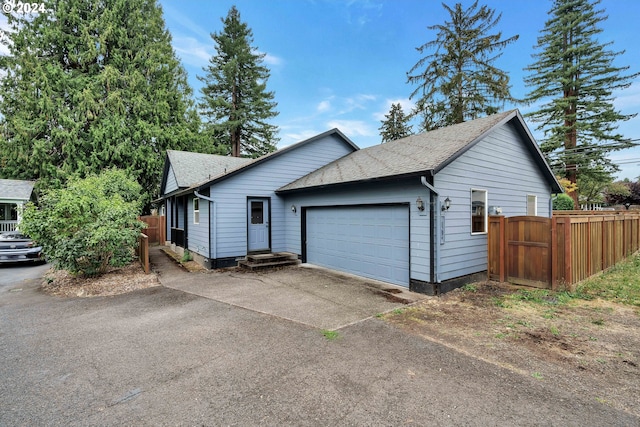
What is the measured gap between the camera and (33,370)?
3371 millimetres

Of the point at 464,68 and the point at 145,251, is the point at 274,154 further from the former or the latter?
the point at 464,68

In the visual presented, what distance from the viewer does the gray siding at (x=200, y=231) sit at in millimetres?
9969

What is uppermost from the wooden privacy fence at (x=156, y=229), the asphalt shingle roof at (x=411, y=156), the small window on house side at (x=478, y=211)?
the asphalt shingle roof at (x=411, y=156)

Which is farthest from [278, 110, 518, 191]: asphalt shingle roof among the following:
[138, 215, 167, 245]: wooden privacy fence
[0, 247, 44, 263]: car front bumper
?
[138, 215, 167, 245]: wooden privacy fence

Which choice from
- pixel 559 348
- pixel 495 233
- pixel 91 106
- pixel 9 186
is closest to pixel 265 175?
pixel 495 233

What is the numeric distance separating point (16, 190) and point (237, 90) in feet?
56.1

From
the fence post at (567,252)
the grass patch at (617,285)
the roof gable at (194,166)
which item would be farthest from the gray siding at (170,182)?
the grass patch at (617,285)

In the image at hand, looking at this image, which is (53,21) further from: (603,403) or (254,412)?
(603,403)

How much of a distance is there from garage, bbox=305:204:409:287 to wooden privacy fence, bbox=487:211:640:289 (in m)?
2.38

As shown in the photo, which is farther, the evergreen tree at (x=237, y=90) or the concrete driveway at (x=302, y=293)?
the evergreen tree at (x=237, y=90)

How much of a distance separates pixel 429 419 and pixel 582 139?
1153 inches

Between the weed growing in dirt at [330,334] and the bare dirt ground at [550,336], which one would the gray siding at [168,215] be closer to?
the weed growing in dirt at [330,334]

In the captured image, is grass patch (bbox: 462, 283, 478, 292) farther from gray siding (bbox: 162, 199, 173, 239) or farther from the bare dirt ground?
gray siding (bbox: 162, 199, 173, 239)

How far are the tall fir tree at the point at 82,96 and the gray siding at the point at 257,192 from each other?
42.6ft
